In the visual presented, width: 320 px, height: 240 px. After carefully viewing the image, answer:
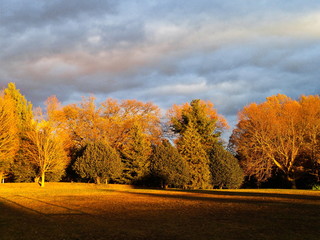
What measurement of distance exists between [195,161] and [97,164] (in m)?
12.4

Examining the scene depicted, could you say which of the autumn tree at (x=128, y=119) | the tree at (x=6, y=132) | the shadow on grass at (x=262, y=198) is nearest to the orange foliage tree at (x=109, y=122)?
the autumn tree at (x=128, y=119)

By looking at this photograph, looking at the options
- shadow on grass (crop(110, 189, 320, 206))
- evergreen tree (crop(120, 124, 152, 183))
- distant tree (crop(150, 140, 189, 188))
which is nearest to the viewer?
shadow on grass (crop(110, 189, 320, 206))

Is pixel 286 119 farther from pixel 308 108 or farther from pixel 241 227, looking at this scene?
pixel 241 227

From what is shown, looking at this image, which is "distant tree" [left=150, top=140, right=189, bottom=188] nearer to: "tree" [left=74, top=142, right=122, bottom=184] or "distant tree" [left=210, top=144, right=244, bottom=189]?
"distant tree" [left=210, top=144, right=244, bottom=189]

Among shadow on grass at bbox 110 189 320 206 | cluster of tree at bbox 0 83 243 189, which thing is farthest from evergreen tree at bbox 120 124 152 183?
shadow on grass at bbox 110 189 320 206

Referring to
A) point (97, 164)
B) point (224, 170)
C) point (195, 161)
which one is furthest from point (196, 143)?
point (97, 164)

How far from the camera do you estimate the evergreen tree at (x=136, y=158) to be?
40.2m

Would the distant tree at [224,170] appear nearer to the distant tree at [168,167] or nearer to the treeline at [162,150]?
the treeline at [162,150]

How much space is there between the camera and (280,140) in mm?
41281

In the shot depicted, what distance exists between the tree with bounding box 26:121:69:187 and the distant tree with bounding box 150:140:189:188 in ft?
40.8

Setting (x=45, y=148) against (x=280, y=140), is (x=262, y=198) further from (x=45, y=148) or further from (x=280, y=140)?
(x=45, y=148)

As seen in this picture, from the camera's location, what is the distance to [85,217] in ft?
41.4

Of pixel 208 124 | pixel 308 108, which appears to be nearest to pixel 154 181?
pixel 208 124

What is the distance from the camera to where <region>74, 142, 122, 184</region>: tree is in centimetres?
3797
